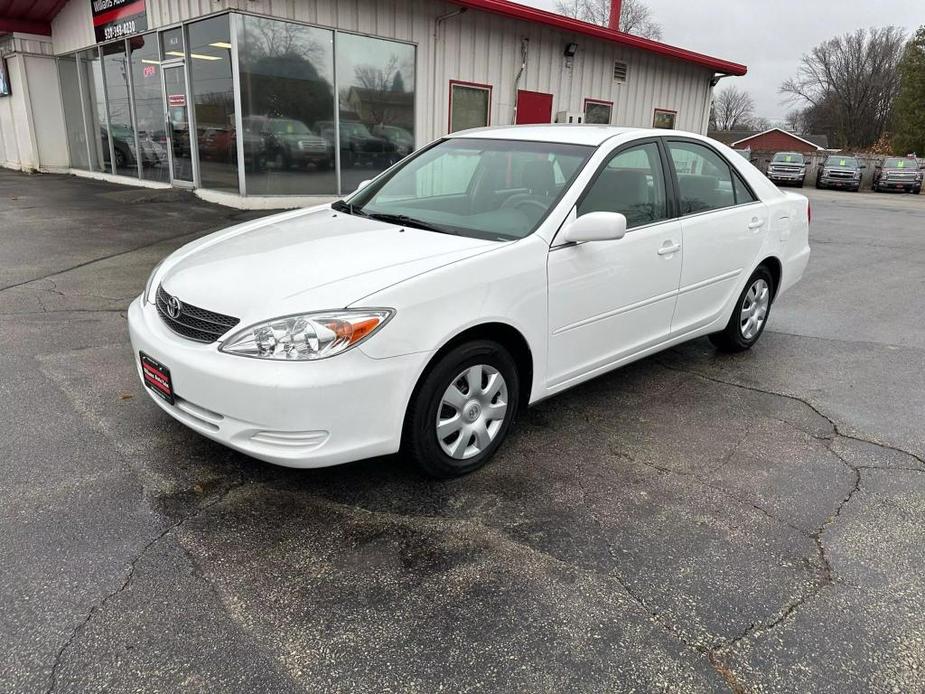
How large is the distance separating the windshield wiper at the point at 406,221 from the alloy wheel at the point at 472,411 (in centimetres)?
75

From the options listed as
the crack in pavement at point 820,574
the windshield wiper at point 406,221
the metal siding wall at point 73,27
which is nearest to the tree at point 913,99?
the metal siding wall at point 73,27

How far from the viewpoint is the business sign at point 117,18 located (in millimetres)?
12344

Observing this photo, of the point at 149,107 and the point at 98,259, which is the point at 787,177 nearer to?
the point at 149,107

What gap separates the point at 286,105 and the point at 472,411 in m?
9.25

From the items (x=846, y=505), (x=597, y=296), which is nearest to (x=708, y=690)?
(x=846, y=505)

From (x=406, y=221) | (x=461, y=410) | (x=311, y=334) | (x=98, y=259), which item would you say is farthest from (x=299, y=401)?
(x=98, y=259)

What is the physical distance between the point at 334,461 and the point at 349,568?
0.43 m

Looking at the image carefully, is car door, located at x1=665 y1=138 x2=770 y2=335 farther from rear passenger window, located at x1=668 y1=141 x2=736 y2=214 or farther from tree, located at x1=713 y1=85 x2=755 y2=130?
tree, located at x1=713 y1=85 x2=755 y2=130

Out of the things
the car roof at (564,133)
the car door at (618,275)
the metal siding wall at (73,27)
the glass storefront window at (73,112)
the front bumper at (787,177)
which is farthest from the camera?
the front bumper at (787,177)

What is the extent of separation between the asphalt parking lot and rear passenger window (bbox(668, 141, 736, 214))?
46.9 inches

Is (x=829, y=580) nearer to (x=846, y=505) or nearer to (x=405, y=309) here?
(x=846, y=505)

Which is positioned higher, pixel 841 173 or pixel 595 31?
pixel 595 31

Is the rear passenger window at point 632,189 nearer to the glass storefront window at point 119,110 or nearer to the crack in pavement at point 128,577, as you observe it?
the crack in pavement at point 128,577

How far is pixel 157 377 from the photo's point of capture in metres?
3.10
